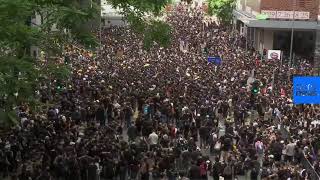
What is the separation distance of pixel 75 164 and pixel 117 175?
1364 mm

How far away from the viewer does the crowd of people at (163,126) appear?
18750 millimetres

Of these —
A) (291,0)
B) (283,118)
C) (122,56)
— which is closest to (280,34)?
(291,0)

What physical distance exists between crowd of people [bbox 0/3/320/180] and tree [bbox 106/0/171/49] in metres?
2.31

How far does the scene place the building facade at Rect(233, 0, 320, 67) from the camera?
169 ft

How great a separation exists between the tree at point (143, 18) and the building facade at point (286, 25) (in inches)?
809

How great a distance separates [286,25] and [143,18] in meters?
22.5

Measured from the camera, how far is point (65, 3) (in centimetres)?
2309

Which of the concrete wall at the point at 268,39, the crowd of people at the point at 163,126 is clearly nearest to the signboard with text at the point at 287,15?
the concrete wall at the point at 268,39

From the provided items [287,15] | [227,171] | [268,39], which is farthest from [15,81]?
[268,39]

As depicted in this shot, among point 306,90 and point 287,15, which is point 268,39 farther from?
point 306,90

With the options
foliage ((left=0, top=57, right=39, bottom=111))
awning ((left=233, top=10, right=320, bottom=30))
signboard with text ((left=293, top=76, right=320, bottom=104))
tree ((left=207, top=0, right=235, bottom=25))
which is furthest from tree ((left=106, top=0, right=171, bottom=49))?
tree ((left=207, top=0, right=235, bottom=25))

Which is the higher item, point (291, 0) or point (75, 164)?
point (291, 0)

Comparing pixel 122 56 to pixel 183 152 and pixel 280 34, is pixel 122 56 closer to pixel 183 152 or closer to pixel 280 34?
pixel 280 34

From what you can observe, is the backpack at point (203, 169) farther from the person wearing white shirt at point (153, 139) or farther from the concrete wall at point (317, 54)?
the concrete wall at point (317, 54)
